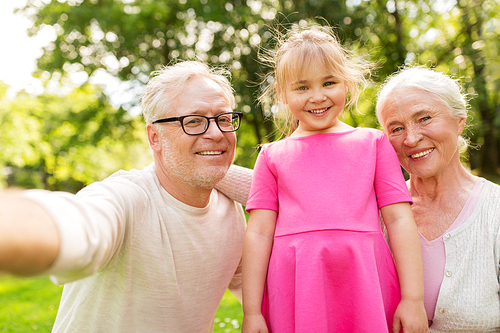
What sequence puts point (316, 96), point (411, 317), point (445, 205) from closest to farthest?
point (411, 317) → point (316, 96) → point (445, 205)

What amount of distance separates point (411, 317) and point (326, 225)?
1.98ft

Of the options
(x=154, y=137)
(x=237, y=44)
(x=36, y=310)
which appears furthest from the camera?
(x=237, y=44)

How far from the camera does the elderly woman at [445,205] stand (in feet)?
7.00

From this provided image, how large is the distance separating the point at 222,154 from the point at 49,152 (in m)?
32.9

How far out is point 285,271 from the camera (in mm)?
2018

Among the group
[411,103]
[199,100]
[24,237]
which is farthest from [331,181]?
[24,237]

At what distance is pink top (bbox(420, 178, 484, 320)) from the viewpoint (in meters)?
2.19

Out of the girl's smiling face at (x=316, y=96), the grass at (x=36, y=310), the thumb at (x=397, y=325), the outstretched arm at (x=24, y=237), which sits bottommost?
the grass at (x=36, y=310)

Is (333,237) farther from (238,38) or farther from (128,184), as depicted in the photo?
(238,38)

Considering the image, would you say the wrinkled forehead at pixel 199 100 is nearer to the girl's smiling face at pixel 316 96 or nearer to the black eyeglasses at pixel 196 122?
the black eyeglasses at pixel 196 122

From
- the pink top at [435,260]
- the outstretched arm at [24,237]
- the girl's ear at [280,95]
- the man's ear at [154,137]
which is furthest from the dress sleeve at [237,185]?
the outstretched arm at [24,237]

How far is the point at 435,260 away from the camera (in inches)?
88.1

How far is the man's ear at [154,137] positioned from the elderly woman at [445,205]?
1528 millimetres

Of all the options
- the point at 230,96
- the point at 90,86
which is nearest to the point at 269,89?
the point at 230,96
